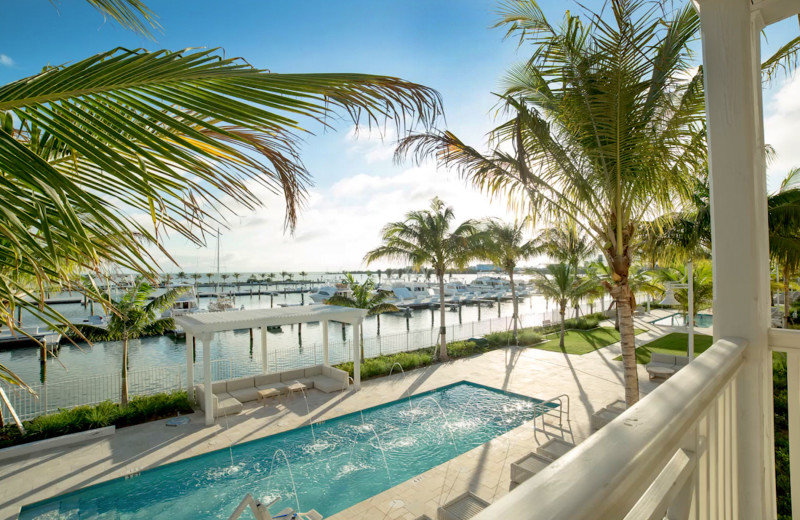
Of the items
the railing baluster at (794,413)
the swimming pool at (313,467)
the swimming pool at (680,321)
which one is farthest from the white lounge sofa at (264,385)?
the swimming pool at (680,321)

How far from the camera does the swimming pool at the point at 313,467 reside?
7156 millimetres

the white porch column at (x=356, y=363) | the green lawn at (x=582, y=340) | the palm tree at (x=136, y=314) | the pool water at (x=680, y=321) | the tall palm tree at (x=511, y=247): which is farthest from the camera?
the pool water at (x=680, y=321)

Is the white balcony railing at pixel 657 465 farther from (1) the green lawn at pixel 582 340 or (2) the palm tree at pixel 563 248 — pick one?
(2) the palm tree at pixel 563 248

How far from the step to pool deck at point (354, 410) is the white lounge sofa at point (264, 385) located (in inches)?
13.2

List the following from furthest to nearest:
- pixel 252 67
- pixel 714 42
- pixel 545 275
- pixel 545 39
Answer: pixel 545 275 → pixel 545 39 → pixel 714 42 → pixel 252 67

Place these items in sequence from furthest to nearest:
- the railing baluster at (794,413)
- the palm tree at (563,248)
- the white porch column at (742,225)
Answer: the palm tree at (563,248)
the railing baluster at (794,413)
the white porch column at (742,225)

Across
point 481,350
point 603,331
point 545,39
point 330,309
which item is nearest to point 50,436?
point 330,309

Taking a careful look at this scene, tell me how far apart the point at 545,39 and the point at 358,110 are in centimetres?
629

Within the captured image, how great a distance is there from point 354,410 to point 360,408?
0.21 metres

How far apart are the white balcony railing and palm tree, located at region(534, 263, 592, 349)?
19.2 meters

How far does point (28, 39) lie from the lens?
248 cm

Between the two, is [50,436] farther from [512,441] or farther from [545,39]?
[545,39]

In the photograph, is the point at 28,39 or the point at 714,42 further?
the point at 28,39

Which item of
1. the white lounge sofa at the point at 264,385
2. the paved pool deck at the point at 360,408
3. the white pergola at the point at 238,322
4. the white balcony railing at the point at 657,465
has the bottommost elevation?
the paved pool deck at the point at 360,408
